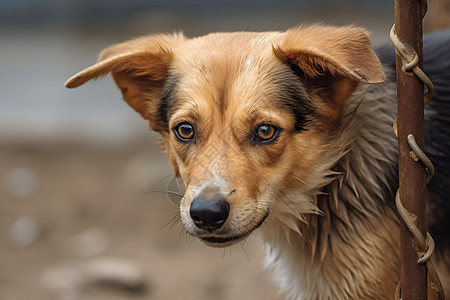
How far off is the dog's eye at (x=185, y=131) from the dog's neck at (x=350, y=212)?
504 mm

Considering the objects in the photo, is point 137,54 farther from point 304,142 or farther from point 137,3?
point 137,3

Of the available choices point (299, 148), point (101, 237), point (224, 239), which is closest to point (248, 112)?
point (299, 148)

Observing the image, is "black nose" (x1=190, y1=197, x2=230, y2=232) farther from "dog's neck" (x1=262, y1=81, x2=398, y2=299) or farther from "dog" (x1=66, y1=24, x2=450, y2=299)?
"dog's neck" (x1=262, y1=81, x2=398, y2=299)

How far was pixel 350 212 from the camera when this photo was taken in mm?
2781

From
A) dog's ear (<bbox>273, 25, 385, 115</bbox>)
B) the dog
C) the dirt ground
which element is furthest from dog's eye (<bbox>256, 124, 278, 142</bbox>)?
the dirt ground

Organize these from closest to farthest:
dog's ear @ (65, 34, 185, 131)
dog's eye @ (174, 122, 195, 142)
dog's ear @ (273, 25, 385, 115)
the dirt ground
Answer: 1. dog's ear @ (273, 25, 385, 115)
2. dog's eye @ (174, 122, 195, 142)
3. dog's ear @ (65, 34, 185, 131)
4. the dirt ground

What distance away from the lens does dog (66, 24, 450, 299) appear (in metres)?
2.55

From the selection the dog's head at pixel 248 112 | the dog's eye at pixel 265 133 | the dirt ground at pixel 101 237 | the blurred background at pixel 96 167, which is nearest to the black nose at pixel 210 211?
the dog's head at pixel 248 112

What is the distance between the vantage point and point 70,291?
4.87m

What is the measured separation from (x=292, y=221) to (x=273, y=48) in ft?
2.69

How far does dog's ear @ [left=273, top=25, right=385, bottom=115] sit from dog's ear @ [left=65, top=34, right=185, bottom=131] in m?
0.62

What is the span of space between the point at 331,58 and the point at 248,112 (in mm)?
448

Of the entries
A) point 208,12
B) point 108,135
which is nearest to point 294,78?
point 108,135

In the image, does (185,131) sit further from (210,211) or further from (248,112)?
(210,211)
